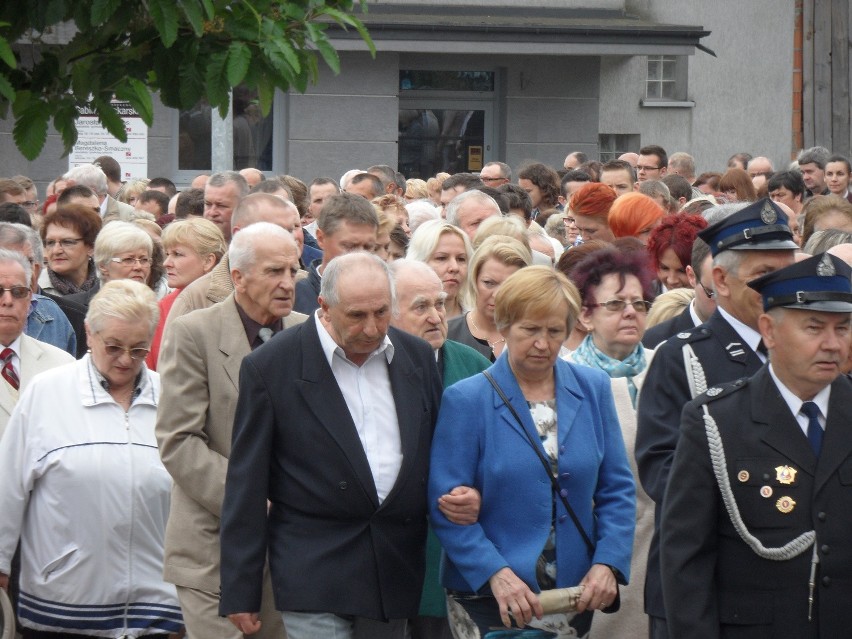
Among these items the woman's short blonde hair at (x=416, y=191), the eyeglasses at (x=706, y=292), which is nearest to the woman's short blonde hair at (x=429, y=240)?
the eyeglasses at (x=706, y=292)

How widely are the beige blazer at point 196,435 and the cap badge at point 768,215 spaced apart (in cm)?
223

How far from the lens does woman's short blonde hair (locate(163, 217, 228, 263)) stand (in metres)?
8.62

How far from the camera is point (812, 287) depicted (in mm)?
4336

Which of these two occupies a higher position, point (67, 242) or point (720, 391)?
point (67, 242)

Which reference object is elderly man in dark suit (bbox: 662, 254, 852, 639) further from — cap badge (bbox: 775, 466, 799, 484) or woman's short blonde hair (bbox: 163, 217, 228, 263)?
woman's short blonde hair (bbox: 163, 217, 228, 263)

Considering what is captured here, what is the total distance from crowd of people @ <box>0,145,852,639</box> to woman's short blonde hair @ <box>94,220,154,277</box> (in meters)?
1.18

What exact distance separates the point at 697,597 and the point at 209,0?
2.19 metres

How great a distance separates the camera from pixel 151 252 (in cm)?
912

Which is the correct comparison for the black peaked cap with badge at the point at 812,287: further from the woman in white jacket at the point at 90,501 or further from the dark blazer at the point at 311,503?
the woman in white jacket at the point at 90,501

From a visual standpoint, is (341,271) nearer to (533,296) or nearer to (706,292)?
(533,296)

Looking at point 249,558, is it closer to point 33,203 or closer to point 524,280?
point 524,280

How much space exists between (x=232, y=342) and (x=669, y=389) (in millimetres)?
1974

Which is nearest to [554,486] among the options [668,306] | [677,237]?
[668,306]

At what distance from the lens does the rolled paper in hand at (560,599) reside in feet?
16.8
